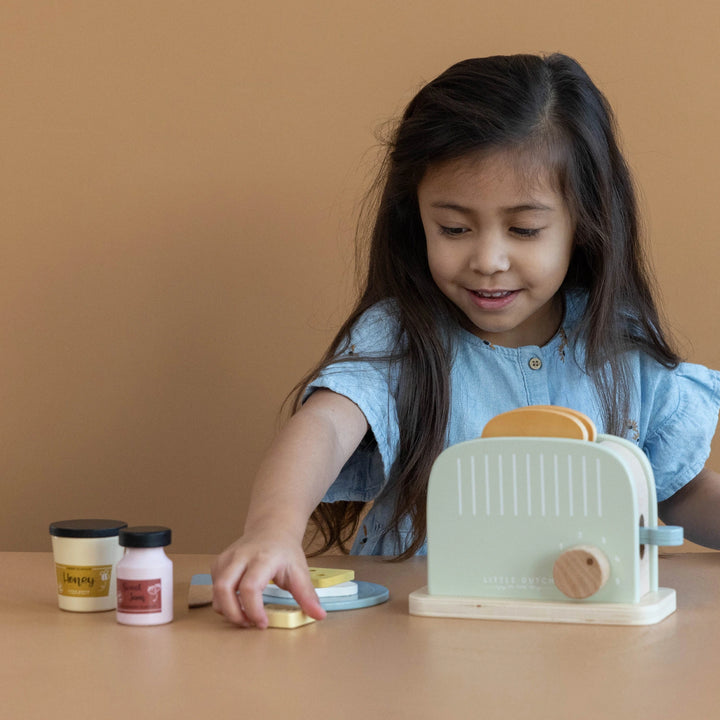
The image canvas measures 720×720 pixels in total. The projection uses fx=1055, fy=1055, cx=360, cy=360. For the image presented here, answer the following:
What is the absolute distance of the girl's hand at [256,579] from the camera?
73 centimetres

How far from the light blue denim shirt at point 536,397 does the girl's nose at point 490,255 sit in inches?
6.7

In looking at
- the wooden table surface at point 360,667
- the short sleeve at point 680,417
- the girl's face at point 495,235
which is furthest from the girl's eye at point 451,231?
the wooden table surface at point 360,667

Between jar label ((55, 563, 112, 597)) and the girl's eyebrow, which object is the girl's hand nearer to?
jar label ((55, 563, 112, 597))

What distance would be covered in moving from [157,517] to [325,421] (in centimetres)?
59

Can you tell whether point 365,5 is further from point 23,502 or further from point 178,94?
point 23,502

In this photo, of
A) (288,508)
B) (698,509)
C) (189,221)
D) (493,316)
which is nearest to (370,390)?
(493,316)

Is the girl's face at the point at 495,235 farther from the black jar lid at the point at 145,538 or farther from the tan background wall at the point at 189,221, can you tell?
the black jar lid at the point at 145,538

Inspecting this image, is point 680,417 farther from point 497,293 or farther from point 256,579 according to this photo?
point 256,579

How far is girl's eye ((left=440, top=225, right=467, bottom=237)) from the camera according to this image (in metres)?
1.11

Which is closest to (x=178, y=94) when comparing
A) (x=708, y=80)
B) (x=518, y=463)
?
(x=708, y=80)

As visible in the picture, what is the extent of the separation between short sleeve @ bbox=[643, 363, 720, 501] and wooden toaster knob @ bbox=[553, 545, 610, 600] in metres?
0.50

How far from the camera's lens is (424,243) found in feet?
4.17

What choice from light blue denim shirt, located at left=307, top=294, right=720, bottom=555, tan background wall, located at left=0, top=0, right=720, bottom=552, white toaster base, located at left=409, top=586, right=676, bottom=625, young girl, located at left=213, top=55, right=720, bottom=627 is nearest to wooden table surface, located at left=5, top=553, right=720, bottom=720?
white toaster base, located at left=409, top=586, right=676, bottom=625

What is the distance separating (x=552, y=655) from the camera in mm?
660
